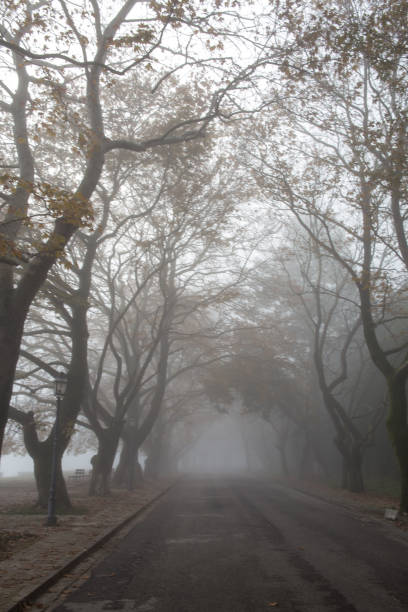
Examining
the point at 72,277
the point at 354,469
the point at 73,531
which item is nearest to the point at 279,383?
the point at 354,469

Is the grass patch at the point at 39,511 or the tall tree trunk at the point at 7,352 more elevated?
the tall tree trunk at the point at 7,352

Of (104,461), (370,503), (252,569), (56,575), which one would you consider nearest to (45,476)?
(104,461)

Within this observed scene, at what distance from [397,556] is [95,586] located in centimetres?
499

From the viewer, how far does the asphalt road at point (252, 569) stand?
235 inches

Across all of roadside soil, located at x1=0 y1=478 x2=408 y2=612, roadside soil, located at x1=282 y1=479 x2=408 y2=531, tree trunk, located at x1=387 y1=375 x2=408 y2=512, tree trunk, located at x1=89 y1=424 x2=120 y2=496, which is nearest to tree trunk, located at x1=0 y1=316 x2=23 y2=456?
roadside soil, located at x1=0 y1=478 x2=408 y2=612

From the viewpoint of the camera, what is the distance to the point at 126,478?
27625 millimetres

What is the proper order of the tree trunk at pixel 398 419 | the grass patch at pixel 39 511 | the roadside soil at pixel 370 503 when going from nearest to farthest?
1. the roadside soil at pixel 370 503
2. the grass patch at pixel 39 511
3. the tree trunk at pixel 398 419

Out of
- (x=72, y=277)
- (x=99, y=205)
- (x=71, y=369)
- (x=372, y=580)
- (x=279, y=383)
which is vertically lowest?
(x=372, y=580)

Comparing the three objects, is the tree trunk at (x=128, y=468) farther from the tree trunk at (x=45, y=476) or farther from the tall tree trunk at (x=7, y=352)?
the tall tree trunk at (x=7, y=352)

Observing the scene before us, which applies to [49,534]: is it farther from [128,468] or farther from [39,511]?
[128,468]

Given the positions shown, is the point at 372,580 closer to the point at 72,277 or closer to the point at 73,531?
the point at 73,531

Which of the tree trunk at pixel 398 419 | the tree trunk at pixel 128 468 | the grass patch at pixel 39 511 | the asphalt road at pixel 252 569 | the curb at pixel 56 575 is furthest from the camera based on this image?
the tree trunk at pixel 128 468

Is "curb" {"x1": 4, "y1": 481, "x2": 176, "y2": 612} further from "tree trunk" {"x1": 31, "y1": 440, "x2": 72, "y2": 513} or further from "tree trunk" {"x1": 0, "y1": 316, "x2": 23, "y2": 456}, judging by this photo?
"tree trunk" {"x1": 31, "y1": 440, "x2": 72, "y2": 513}

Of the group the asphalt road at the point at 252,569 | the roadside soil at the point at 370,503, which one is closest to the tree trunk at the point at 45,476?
the asphalt road at the point at 252,569
